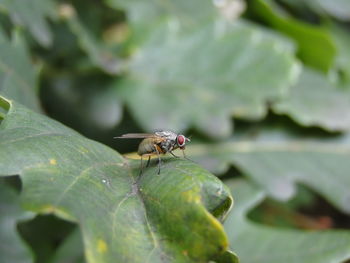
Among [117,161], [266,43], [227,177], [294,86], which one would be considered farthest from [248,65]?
[117,161]

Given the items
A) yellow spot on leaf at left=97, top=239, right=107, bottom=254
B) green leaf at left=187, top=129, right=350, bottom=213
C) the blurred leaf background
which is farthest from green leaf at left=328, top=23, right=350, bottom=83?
yellow spot on leaf at left=97, top=239, right=107, bottom=254

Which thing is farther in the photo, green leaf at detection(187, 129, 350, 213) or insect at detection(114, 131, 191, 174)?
green leaf at detection(187, 129, 350, 213)

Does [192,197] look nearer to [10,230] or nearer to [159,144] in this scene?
[159,144]

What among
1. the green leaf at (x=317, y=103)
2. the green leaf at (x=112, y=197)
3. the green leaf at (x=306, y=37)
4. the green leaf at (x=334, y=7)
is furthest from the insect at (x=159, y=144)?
the green leaf at (x=334, y=7)

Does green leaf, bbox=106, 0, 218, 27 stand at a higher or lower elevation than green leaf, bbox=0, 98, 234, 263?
higher

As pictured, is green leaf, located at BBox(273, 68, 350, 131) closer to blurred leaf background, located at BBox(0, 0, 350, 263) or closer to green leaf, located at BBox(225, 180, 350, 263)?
blurred leaf background, located at BBox(0, 0, 350, 263)

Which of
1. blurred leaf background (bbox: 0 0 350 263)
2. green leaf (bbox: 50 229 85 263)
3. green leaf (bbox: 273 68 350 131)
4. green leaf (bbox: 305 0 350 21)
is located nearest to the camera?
green leaf (bbox: 50 229 85 263)

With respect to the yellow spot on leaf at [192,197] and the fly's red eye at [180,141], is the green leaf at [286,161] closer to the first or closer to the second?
the fly's red eye at [180,141]
